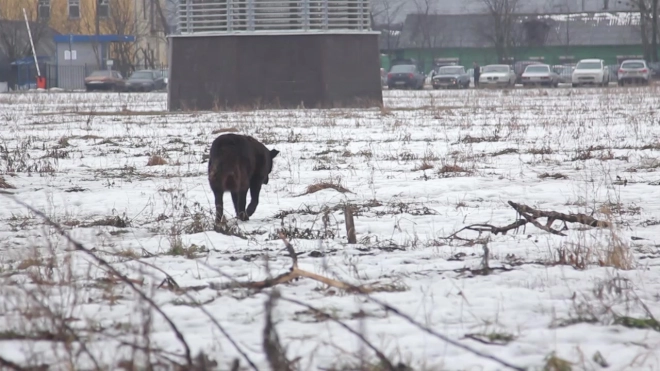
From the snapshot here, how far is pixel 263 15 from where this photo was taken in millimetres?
28750

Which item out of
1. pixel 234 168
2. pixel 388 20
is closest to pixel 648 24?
pixel 388 20

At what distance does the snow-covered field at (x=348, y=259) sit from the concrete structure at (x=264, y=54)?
13.6m

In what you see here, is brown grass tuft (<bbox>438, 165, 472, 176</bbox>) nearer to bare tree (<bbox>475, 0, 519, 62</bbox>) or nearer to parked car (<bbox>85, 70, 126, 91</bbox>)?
parked car (<bbox>85, 70, 126, 91</bbox>)

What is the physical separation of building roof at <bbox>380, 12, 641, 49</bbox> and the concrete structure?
168ft

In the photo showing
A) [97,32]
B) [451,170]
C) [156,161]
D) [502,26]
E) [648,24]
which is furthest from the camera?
[502,26]

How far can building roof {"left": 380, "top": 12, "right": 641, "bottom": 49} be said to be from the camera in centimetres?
7806

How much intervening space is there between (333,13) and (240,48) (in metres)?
2.95

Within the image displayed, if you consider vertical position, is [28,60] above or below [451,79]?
above

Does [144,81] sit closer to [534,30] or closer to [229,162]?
[534,30]

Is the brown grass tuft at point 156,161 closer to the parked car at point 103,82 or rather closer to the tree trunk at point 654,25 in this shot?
the parked car at point 103,82

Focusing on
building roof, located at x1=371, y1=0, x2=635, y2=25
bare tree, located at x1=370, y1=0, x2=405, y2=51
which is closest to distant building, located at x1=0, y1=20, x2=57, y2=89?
bare tree, located at x1=370, y1=0, x2=405, y2=51

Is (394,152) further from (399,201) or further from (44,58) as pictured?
(44,58)

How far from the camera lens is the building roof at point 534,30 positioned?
78062mm

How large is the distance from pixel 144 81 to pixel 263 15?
2897 cm
